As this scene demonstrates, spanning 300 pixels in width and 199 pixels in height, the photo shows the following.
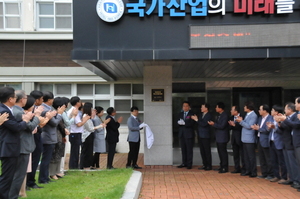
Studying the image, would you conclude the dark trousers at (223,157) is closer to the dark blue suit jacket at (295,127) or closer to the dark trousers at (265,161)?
the dark trousers at (265,161)

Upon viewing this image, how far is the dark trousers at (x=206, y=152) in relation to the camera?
1063cm

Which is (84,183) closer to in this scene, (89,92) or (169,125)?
(169,125)

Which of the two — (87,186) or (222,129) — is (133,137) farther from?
(87,186)

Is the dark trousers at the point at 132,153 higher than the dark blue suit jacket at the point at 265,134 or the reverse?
the reverse

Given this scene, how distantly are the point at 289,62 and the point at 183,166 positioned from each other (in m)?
4.23

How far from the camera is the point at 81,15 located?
896cm

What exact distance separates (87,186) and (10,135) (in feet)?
7.62

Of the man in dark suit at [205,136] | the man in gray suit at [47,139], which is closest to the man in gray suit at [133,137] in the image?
the man in dark suit at [205,136]

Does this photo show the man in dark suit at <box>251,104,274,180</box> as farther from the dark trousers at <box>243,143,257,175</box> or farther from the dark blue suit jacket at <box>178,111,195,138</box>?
the dark blue suit jacket at <box>178,111,195,138</box>

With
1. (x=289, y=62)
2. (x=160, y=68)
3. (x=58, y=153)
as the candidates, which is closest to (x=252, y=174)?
(x=289, y=62)

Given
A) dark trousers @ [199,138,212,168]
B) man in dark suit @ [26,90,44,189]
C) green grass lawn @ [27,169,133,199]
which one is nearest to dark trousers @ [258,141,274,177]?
dark trousers @ [199,138,212,168]

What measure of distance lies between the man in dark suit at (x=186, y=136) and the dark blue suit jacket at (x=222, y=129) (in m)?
0.90

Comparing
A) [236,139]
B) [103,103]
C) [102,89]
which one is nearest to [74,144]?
[236,139]

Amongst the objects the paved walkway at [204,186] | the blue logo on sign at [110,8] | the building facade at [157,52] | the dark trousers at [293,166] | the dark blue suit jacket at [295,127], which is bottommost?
the paved walkway at [204,186]
